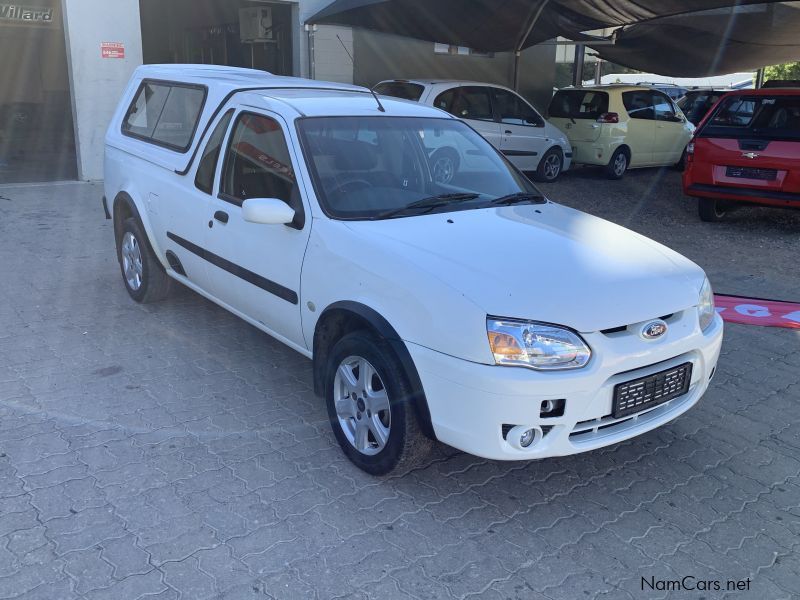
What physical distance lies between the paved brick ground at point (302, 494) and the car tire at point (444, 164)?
1.54 m

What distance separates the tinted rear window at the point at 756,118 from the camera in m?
8.51

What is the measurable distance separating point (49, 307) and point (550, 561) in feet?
Result: 15.0

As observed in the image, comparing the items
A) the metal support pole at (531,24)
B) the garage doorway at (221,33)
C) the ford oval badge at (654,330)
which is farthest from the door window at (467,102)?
the ford oval badge at (654,330)

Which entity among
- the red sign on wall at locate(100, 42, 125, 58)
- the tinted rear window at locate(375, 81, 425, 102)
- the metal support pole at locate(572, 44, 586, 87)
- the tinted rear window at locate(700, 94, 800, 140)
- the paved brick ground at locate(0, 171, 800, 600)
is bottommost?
the paved brick ground at locate(0, 171, 800, 600)

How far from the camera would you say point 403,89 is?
1127cm

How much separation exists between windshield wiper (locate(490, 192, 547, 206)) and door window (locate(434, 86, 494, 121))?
6.74 m

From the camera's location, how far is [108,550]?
115 inches

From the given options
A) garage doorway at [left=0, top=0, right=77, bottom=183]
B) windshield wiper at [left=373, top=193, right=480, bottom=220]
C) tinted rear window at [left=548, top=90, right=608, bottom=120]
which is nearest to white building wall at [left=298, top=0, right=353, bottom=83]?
tinted rear window at [left=548, top=90, right=608, bottom=120]

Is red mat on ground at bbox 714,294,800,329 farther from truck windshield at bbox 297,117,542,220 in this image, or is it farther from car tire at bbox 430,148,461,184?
car tire at bbox 430,148,461,184

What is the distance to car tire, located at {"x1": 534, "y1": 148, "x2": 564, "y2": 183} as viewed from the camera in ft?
41.2

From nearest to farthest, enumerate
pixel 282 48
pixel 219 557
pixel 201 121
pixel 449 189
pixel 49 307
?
pixel 219 557 → pixel 449 189 → pixel 201 121 → pixel 49 307 → pixel 282 48

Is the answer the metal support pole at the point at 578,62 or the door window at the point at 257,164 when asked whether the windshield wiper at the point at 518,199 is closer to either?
the door window at the point at 257,164

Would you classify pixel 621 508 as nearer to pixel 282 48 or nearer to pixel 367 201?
pixel 367 201

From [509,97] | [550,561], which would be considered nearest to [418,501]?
[550,561]
